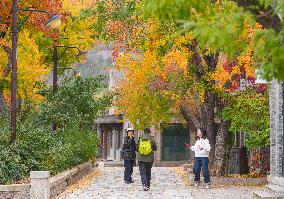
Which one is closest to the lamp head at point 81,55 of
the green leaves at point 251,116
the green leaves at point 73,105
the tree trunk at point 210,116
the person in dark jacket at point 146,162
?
the green leaves at point 73,105

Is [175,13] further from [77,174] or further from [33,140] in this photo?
[77,174]

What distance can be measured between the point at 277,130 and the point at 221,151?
6.17 m

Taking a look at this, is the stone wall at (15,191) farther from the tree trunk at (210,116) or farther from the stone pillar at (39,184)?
the tree trunk at (210,116)

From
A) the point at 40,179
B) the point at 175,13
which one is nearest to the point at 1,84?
the point at 40,179

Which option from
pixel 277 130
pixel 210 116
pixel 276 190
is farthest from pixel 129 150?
pixel 276 190

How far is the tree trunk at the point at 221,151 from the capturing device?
2420cm

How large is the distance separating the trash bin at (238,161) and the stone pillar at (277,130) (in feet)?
25.5

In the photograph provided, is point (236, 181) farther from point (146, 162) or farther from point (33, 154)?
point (33, 154)

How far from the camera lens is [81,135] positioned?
96.7 feet

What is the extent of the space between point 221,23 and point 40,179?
379 inches

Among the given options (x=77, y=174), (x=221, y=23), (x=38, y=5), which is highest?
(x=38, y=5)

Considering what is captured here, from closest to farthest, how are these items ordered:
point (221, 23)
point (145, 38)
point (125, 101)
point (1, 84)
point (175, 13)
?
point (221, 23) < point (175, 13) < point (145, 38) < point (1, 84) < point (125, 101)

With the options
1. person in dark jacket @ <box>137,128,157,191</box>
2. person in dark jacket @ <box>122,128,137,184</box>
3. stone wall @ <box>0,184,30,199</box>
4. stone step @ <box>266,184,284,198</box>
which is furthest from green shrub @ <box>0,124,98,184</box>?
stone step @ <box>266,184,284,198</box>

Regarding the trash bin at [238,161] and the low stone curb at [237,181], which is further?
the trash bin at [238,161]
